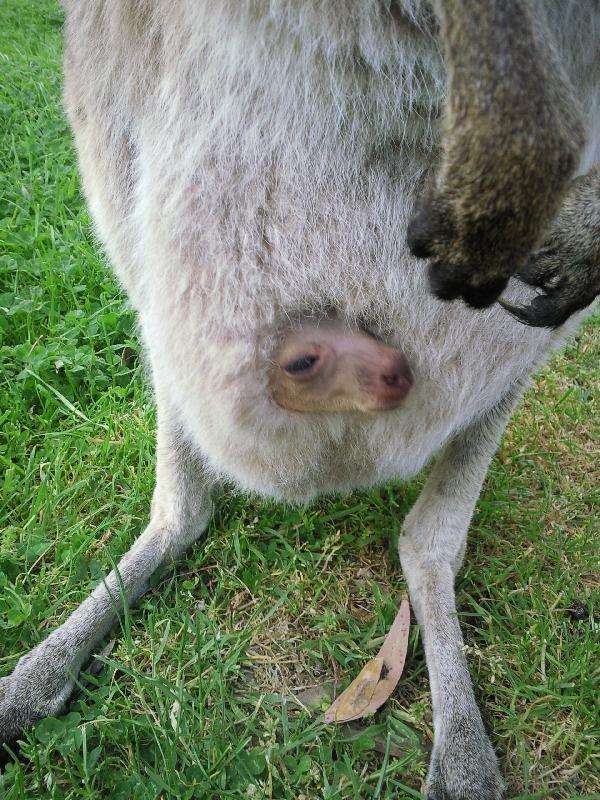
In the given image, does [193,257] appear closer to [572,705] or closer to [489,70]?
[489,70]

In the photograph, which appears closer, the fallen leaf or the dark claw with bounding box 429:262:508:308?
the dark claw with bounding box 429:262:508:308

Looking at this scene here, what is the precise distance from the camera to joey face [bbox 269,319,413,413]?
1272 millimetres

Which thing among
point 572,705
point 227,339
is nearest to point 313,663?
point 572,705

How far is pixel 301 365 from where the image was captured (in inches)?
50.0

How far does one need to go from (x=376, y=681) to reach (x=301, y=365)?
80 cm

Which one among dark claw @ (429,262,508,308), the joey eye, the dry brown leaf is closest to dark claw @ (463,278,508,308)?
dark claw @ (429,262,508,308)

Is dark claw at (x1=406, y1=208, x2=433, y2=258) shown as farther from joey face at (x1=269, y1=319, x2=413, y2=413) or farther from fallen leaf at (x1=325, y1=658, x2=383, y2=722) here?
fallen leaf at (x1=325, y1=658, x2=383, y2=722)

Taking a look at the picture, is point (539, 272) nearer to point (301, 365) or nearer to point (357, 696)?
point (301, 365)

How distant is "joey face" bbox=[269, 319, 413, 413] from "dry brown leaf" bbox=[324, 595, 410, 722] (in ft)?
2.27

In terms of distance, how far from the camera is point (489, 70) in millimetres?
998

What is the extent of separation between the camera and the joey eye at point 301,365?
1269mm

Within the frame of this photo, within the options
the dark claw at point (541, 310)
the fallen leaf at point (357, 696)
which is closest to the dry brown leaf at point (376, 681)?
the fallen leaf at point (357, 696)

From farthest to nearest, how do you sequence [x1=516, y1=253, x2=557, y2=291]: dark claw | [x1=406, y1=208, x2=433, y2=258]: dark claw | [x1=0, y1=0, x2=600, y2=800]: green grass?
[x1=0, y1=0, x2=600, y2=800]: green grass
[x1=516, y1=253, x2=557, y2=291]: dark claw
[x1=406, y1=208, x2=433, y2=258]: dark claw

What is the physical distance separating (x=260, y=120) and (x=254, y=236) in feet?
0.60
